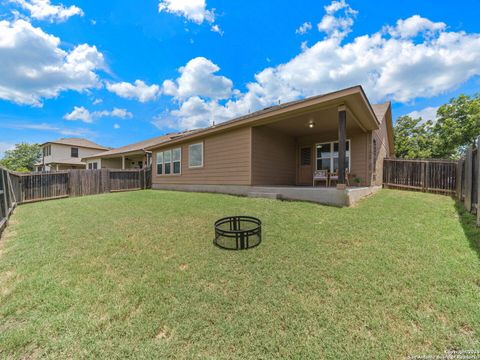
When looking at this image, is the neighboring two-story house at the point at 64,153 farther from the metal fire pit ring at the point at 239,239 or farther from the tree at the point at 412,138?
the tree at the point at 412,138

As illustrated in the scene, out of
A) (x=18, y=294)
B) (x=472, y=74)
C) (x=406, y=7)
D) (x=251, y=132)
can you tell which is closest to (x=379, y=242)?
(x=18, y=294)

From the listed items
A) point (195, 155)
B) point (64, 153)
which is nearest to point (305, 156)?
point (195, 155)

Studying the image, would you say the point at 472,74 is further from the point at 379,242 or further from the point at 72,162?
the point at 72,162

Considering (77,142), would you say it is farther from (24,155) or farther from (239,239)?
(239,239)

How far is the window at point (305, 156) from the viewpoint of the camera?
1025cm

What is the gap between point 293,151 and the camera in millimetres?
10492

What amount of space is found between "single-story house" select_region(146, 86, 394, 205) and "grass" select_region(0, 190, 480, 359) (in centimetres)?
270

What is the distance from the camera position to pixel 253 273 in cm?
284

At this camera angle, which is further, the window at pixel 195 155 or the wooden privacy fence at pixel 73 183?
the window at pixel 195 155

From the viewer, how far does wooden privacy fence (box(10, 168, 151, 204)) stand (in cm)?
977

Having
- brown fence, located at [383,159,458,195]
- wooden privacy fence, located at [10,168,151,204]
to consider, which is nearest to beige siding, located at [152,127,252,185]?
wooden privacy fence, located at [10,168,151,204]

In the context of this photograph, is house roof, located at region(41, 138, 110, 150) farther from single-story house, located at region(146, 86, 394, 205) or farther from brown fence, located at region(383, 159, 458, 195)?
brown fence, located at region(383, 159, 458, 195)

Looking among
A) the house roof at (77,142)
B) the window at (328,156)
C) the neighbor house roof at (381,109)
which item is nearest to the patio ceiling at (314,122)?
the window at (328,156)

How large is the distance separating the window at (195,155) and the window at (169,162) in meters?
1.02
